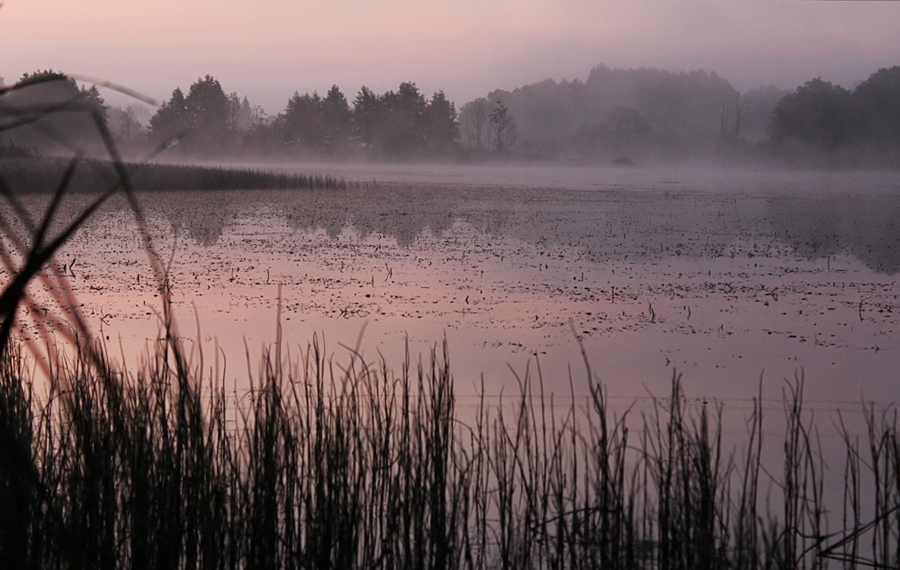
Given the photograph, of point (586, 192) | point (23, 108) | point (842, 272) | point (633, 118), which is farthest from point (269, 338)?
point (633, 118)

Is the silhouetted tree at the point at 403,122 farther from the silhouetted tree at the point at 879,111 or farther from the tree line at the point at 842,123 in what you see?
the silhouetted tree at the point at 879,111

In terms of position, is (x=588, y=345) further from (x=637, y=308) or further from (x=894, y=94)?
(x=894, y=94)

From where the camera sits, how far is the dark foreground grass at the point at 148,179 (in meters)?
14.2

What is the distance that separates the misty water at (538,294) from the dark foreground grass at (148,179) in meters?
3.14

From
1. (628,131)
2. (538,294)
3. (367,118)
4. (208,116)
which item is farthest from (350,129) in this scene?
(538,294)

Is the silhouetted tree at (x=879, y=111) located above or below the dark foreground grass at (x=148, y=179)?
above

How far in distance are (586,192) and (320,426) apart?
57.0 feet

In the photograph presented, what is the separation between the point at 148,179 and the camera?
1611 centimetres

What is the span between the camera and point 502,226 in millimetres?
10812

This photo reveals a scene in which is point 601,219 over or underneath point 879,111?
underneath

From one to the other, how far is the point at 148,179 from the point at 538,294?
12.0 m

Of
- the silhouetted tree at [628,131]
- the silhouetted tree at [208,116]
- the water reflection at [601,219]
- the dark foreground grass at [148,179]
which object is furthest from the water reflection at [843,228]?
the silhouetted tree at [628,131]

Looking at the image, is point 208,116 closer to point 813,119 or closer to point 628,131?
point 813,119

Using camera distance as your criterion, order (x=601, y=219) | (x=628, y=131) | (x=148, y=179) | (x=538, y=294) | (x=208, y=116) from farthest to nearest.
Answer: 1. (x=628, y=131)
2. (x=208, y=116)
3. (x=148, y=179)
4. (x=601, y=219)
5. (x=538, y=294)
